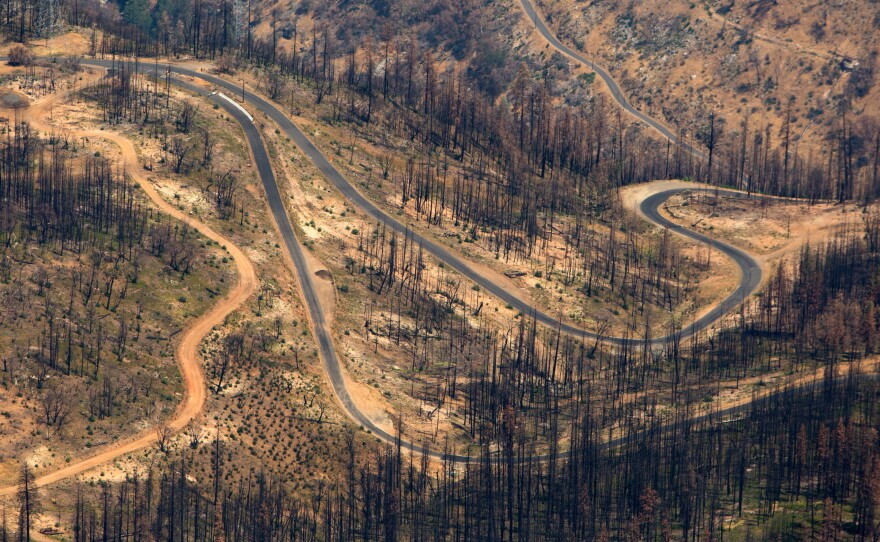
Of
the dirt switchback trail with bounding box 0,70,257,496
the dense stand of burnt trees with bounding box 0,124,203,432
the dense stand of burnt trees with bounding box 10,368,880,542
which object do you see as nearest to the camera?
the dense stand of burnt trees with bounding box 10,368,880,542

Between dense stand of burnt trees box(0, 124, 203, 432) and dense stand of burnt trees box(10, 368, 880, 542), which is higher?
dense stand of burnt trees box(0, 124, 203, 432)

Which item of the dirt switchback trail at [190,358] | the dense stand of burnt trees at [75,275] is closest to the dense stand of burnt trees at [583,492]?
the dirt switchback trail at [190,358]

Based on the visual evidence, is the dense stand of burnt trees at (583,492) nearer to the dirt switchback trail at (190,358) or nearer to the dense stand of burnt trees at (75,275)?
the dirt switchback trail at (190,358)

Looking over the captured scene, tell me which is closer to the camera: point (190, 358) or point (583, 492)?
point (583, 492)

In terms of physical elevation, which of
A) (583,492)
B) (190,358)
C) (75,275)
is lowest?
(583,492)

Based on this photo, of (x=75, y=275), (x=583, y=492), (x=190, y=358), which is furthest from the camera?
(x=75, y=275)

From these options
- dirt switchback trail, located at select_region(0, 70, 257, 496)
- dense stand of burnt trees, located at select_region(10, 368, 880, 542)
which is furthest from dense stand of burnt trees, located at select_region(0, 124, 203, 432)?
dense stand of burnt trees, located at select_region(10, 368, 880, 542)

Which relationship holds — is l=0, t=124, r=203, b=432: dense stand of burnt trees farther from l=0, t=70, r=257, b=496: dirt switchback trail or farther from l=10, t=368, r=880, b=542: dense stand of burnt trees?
l=10, t=368, r=880, b=542: dense stand of burnt trees

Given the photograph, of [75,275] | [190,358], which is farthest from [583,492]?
[75,275]

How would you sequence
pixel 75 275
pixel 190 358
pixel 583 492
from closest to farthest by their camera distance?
pixel 583 492 < pixel 190 358 < pixel 75 275

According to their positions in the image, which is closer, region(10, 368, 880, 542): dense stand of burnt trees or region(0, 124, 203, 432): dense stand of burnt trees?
region(10, 368, 880, 542): dense stand of burnt trees

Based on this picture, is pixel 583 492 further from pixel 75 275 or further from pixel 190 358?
pixel 75 275

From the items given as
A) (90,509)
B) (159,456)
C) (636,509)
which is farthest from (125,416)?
(636,509)
